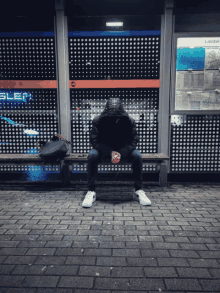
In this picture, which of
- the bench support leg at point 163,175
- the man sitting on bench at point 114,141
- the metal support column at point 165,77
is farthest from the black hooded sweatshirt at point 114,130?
the metal support column at point 165,77

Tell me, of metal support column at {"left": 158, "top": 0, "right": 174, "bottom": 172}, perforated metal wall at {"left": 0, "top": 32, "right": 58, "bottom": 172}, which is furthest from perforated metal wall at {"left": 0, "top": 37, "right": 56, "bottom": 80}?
metal support column at {"left": 158, "top": 0, "right": 174, "bottom": 172}

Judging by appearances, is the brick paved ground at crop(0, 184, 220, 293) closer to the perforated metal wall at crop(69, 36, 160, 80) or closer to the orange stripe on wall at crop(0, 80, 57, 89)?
the orange stripe on wall at crop(0, 80, 57, 89)

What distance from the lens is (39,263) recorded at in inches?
74.4

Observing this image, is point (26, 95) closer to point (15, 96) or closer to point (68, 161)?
point (15, 96)

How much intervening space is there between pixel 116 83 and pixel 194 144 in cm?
214

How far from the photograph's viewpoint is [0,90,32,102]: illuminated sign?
4.36 metres

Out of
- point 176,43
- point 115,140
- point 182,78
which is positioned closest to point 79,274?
point 115,140

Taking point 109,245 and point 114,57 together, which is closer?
point 109,245

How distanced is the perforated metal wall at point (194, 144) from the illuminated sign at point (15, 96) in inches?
126

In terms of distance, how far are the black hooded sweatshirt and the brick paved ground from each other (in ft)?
3.16

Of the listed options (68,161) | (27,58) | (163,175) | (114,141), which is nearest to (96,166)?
(114,141)

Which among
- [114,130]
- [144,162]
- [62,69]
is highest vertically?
[62,69]

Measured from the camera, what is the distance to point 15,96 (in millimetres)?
4371

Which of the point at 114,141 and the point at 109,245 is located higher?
the point at 114,141
